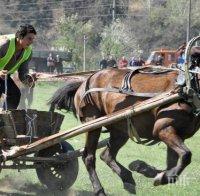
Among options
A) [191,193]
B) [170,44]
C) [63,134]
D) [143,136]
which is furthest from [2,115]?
[170,44]

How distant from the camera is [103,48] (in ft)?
159

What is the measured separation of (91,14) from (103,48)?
3109cm

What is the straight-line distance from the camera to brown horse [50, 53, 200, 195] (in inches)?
259

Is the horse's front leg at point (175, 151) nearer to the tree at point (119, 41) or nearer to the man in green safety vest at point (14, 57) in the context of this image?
the man in green safety vest at point (14, 57)

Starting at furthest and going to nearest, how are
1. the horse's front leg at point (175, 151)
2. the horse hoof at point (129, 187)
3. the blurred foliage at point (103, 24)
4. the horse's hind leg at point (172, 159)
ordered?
the blurred foliage at point (103, 24) < the horse hoof at point (129, 187) < the horse's hind leg at point (172, 159) < the horse's front leg at point (175, 151)

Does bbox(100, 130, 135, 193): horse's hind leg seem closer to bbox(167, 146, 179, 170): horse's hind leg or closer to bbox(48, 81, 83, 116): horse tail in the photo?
bbox(48, 81, 83, 116): horse tail

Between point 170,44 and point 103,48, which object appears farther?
point 170,44

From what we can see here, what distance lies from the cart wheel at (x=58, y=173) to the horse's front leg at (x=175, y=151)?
1.79 meters

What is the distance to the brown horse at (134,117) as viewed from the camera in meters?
6.59

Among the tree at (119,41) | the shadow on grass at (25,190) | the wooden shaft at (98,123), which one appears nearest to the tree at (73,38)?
the tree at (119,41)

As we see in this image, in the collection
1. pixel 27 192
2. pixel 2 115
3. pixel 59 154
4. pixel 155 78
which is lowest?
pixel 27 192

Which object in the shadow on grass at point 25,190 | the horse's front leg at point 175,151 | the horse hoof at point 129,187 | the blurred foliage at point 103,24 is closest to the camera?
the horse's front leg at point 175,151

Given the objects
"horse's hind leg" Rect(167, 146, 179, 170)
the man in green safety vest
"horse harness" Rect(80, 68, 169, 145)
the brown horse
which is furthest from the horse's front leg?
the man in green safety vest

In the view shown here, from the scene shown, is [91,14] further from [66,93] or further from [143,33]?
[66,93]
